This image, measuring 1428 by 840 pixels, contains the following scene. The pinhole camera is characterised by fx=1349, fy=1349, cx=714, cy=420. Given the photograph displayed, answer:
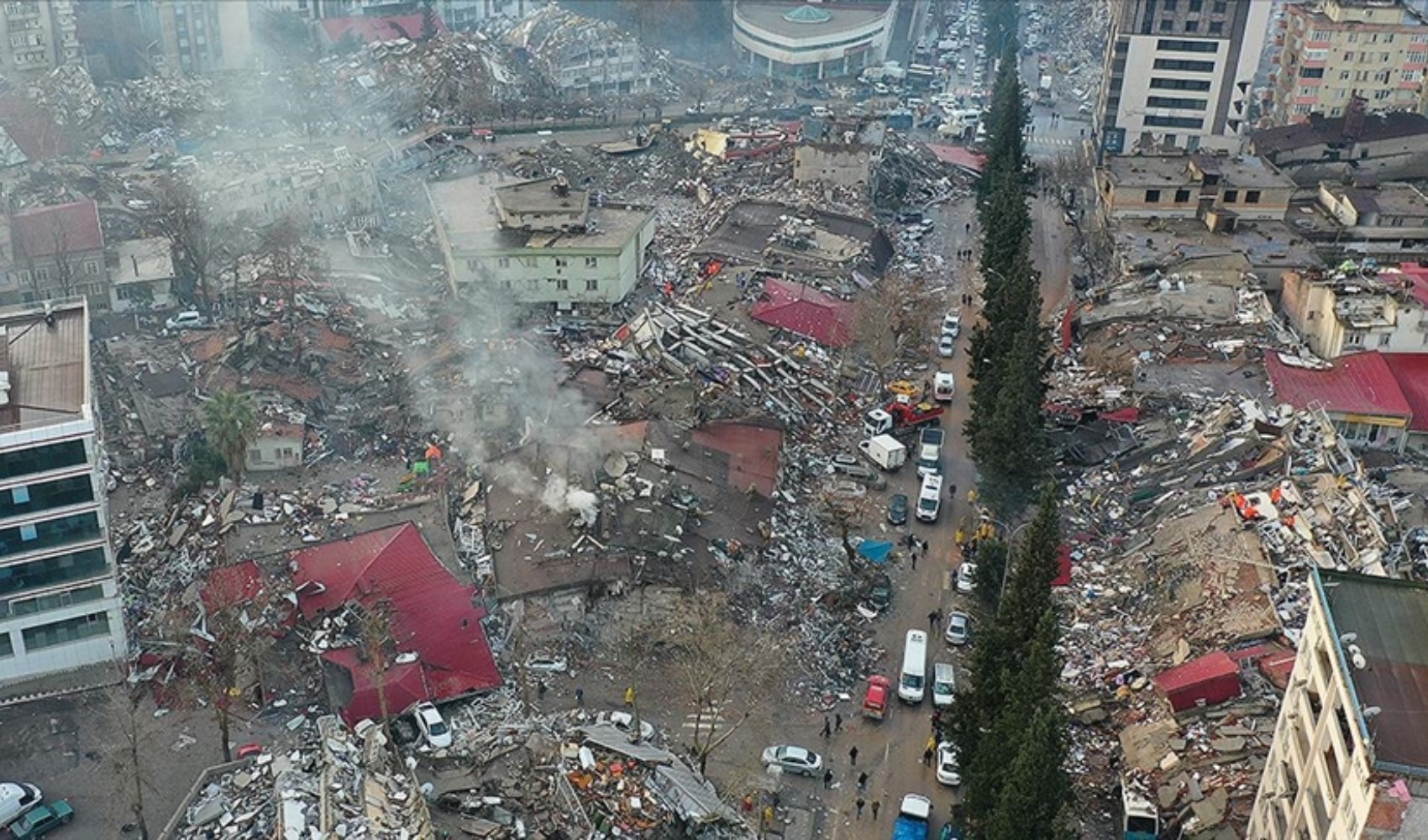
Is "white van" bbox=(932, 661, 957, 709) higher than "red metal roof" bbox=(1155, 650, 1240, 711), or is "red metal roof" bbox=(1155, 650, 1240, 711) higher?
"red metal roof" bbox=(1155, 650, 1240, 711)

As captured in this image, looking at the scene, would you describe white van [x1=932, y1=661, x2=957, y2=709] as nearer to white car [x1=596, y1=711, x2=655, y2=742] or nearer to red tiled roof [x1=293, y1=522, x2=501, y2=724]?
white car [x1=596, y1=711, x2=655, y2=742]

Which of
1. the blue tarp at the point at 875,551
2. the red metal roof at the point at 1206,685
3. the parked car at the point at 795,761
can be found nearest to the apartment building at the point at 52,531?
the parked car at the point at 795,761

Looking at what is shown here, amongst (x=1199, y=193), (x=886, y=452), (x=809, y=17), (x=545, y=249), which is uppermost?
(x=1199, y=193)

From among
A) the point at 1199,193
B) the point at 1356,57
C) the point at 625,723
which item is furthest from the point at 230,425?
the point at 1356,57

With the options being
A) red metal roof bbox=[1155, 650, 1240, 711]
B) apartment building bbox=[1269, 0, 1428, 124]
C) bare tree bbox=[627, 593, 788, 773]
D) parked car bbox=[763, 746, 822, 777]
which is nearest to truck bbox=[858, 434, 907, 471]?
bare tree bbox=[627, 593, 788, 773]

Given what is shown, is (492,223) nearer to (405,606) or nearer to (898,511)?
(898,511)

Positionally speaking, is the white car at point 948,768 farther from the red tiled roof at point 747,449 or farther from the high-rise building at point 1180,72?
the high-rise building at point 1180,72
